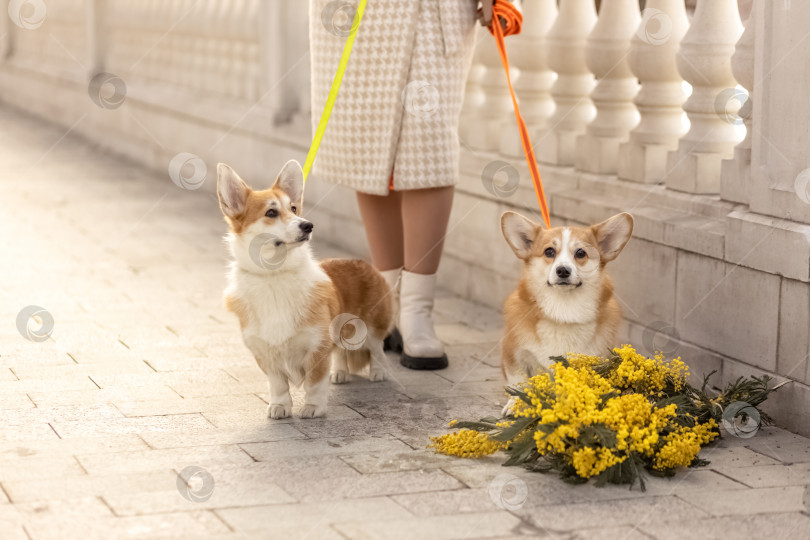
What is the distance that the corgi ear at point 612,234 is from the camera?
13.1 ft

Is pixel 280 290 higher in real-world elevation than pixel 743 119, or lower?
lower

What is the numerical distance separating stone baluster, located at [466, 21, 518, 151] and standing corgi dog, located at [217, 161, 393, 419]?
2233 millimetres

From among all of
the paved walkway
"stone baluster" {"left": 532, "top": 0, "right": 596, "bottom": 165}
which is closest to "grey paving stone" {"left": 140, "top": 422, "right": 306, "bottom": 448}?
the paved walkway

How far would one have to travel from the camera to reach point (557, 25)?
5.64 meters

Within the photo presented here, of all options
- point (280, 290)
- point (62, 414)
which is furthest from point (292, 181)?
point (62, 414)

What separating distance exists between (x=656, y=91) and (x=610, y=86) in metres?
0.35

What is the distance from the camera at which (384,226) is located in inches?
202

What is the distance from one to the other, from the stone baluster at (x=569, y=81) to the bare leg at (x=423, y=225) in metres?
0.95

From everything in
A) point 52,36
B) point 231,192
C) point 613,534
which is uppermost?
point 52,36

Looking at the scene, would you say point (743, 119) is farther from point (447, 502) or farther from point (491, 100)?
point (491, 100)

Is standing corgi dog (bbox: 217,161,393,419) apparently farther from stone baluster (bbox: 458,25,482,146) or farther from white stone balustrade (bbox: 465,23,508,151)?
stone baluster (bbox: 458,25,482,146)

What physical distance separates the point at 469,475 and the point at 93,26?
10.4 meters

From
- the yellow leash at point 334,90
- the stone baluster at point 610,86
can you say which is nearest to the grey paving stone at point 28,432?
the yellow leash at point 334,90

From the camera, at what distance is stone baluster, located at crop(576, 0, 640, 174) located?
5.23 metres
